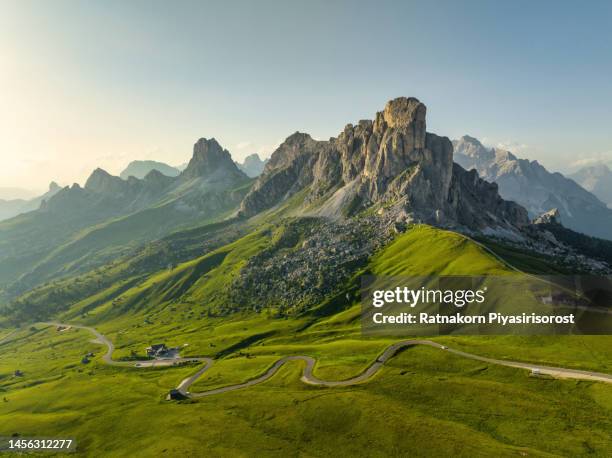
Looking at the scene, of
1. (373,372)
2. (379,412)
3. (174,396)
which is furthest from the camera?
(174,396)

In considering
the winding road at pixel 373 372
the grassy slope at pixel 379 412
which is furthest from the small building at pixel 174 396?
the grassy slope at pixel 379 412

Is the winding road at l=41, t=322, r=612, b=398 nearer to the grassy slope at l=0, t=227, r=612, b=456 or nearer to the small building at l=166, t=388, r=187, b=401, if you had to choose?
the small building at l=166, t=388, r=187, b=401

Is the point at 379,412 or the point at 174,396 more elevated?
the point at 379,412

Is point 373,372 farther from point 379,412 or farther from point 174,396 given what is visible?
point 174,396

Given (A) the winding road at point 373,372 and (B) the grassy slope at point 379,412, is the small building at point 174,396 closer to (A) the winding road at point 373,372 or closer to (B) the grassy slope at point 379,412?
(A) the winding road at point 373,372

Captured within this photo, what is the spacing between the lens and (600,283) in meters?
168

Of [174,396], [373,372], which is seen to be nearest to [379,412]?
[373,372]

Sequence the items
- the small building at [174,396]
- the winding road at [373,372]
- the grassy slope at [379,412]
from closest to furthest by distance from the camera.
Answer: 1. the grassy slope at [379,412]
2. the winding road at [373,372]
3. the small building at [174,396]

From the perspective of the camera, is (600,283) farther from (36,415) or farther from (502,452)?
(36,415)

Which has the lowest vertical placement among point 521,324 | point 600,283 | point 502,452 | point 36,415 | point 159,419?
point 36,415

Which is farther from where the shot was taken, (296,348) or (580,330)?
(296,348)

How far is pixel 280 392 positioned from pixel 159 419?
4356 cm

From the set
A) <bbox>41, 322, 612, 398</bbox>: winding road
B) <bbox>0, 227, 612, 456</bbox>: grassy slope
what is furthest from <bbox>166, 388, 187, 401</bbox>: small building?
<bbox>0, 227, 612, 456</bbox>: grassy slope

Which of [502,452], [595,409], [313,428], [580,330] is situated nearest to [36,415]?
[313,428]
